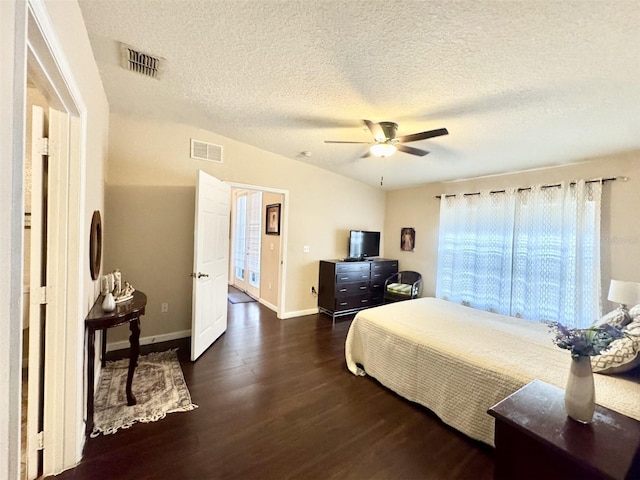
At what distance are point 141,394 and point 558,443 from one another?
9.07 ft

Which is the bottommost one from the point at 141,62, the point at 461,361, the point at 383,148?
the point at 461,361

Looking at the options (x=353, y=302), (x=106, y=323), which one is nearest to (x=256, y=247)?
(x=353, y=302)

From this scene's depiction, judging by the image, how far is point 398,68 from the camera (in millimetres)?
1939

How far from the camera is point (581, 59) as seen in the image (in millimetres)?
1677

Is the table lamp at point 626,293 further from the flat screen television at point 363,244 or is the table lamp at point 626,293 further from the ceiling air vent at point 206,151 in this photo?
the ceiling air vent at point 206,151

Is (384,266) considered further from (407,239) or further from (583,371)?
(583,371)

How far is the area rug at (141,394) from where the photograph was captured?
2.04 metres

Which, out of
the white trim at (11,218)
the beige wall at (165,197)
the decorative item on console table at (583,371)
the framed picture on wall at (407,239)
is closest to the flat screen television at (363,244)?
the framed picture on wall at (407,239)

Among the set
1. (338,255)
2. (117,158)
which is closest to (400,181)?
(338,255)

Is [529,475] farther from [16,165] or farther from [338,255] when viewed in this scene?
[338,255]

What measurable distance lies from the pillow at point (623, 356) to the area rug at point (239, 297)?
490 centimetres

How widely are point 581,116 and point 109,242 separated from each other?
469cm

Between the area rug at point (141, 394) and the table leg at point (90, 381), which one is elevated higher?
the table leg at point (90, 381)

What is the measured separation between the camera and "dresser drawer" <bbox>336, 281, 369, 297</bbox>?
449 cm
